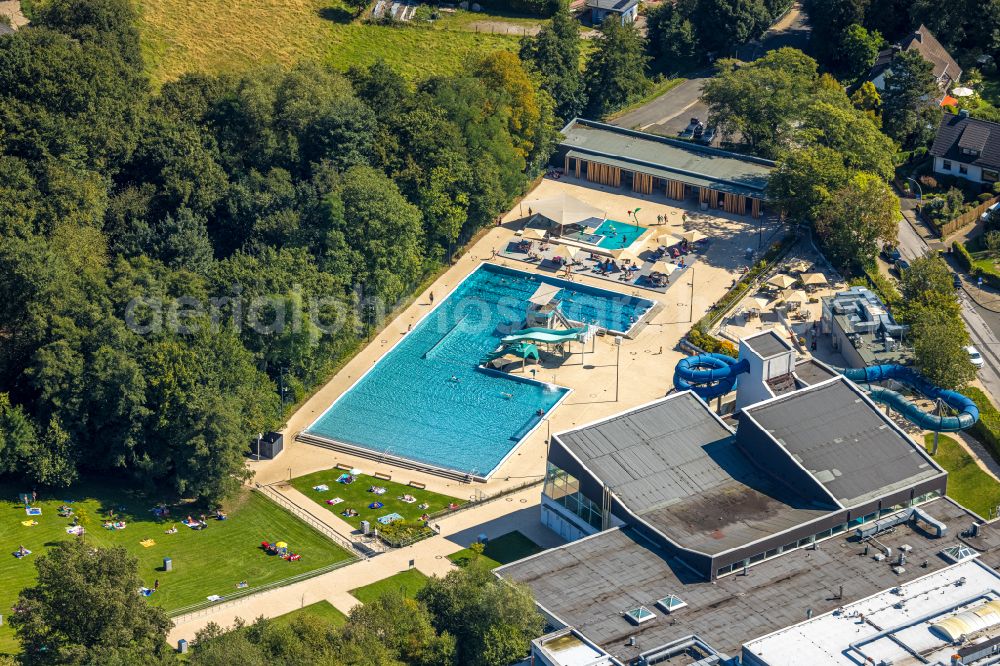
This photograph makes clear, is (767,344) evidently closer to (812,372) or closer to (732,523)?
(812,372)

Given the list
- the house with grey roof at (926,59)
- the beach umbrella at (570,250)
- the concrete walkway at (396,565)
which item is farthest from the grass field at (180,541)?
the house with grey roof at (926,59)

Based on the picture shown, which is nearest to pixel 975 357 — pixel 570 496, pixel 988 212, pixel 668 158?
pixel 988 212

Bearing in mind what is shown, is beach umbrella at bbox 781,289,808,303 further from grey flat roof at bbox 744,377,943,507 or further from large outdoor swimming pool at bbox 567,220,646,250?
grey flat roof at bbox 744,377,943,507

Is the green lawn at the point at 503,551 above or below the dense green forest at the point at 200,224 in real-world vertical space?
below

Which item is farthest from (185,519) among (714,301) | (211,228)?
(714,301)

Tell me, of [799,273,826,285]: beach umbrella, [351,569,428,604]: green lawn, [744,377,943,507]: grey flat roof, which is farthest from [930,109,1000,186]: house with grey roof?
[351,569,428,604]: green lawn

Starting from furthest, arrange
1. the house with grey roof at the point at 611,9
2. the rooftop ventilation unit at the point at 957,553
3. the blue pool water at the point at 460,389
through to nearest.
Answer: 1. the house with grey roof at the point at 611,9
2. the blue pool water at the point at 460,389
3. the rooftop ventilation unit at the point at 957,553

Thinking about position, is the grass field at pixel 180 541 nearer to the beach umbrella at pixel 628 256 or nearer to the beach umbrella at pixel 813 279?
the beach umbrella at pixel 628 256
